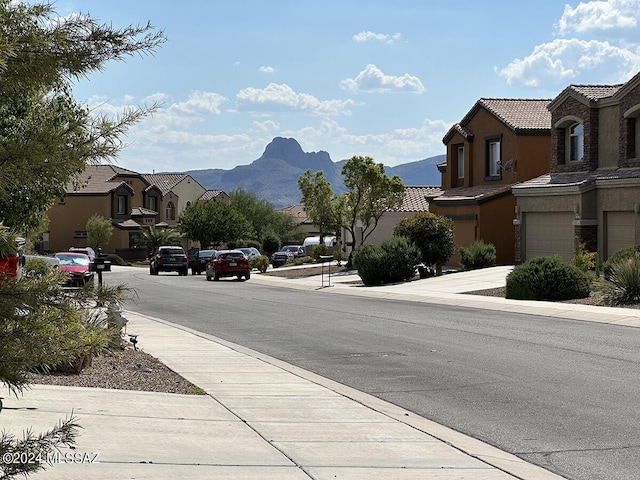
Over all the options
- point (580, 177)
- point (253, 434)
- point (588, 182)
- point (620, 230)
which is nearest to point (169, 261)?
point (580, 177)

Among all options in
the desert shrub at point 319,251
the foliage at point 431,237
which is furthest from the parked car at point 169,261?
the foliage at point 431,237

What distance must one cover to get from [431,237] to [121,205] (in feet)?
177

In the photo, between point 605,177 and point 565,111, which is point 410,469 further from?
point 565,111

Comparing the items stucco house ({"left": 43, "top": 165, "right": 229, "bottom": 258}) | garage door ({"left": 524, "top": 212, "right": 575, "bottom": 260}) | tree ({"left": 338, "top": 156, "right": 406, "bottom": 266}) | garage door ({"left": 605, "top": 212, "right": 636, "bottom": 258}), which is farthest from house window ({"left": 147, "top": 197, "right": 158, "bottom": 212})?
garage door ({"left": 605, "top": 212, "right": 636, "bottom": 258})

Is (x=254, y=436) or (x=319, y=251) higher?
(x=319, y=251)

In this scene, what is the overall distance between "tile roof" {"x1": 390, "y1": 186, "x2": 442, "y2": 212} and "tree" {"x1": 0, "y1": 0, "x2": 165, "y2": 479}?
52.9 meters

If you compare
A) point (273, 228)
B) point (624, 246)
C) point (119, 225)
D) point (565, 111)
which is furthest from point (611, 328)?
point (273, 228)

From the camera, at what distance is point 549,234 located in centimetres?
4169

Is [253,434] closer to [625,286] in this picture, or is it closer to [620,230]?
[625,286]

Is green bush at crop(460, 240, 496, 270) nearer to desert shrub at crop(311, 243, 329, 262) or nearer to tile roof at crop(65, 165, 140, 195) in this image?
desert shrub at crop(311, 243, 329, 262)

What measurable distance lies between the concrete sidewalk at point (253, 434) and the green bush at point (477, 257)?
30.9 m

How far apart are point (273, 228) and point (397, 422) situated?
312 ft

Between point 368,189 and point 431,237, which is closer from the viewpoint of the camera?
point 431,237

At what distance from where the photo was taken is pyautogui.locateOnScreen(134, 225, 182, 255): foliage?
279 feet
